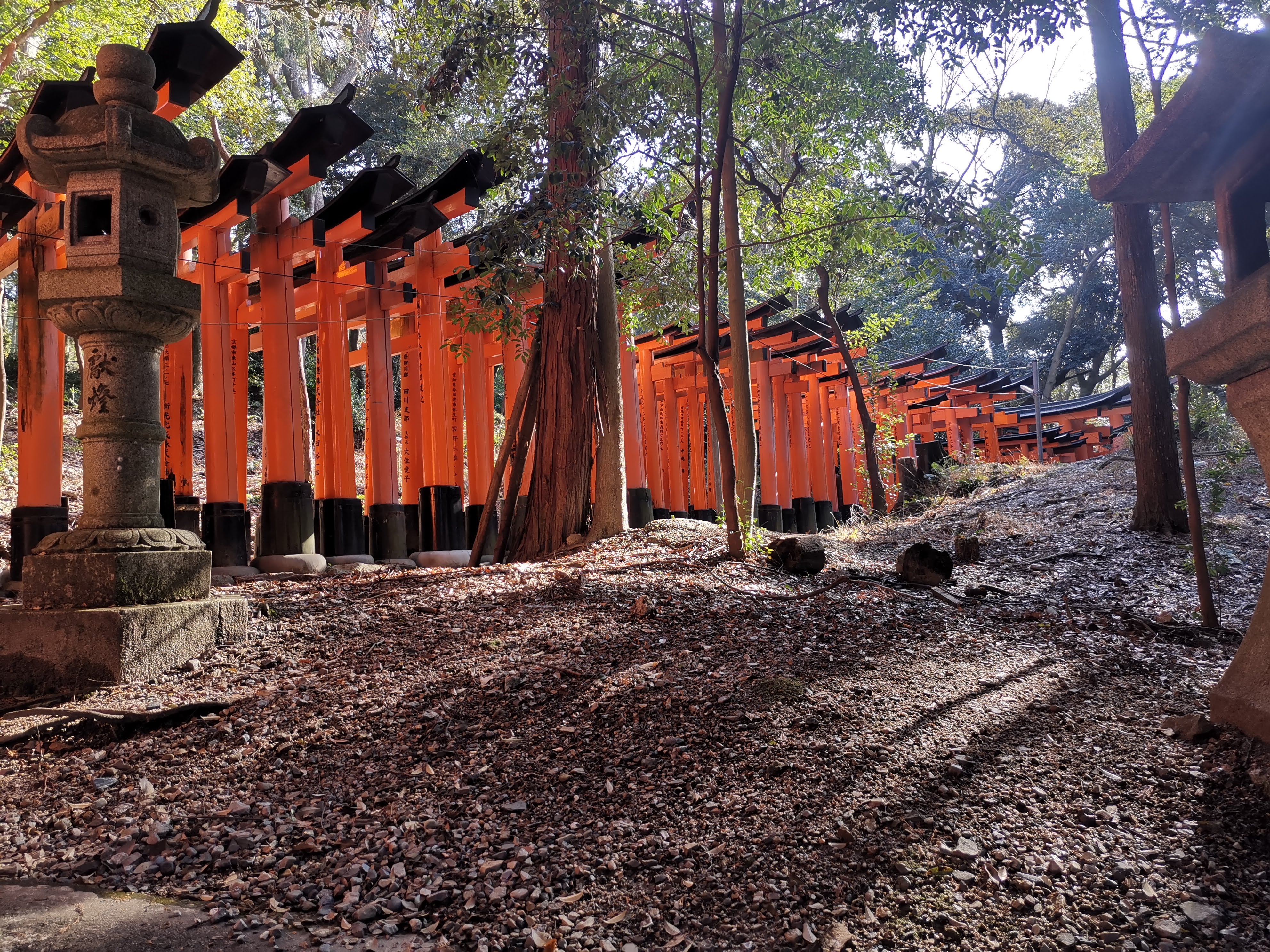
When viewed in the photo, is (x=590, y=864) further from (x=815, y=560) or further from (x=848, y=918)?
(x=815, y=560)

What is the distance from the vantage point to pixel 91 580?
15.6 ft

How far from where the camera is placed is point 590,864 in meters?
2.83

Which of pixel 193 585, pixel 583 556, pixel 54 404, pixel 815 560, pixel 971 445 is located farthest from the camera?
pixel 971 445

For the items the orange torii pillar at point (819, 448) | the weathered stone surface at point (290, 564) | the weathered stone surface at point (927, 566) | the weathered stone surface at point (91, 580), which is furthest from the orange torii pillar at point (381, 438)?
the orange torii pillar at point (819, 448)

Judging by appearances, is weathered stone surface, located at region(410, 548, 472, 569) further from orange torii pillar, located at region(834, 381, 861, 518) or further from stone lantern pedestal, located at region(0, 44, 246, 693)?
orange torii pillar, located at region(834, 381, 861, 518)

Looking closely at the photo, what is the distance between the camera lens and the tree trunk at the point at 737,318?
279 inches

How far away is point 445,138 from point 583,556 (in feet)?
59.3

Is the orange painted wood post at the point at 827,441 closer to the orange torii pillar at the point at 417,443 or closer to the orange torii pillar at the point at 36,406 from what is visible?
the orange torii pillar at the point at 417,443

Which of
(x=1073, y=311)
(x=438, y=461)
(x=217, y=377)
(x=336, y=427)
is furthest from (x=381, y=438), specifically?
(x=1073, y=311)

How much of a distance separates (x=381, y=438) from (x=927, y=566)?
672 cm

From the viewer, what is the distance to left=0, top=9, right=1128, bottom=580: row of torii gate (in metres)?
8.16

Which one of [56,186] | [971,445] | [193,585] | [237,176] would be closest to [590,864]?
[193,585]

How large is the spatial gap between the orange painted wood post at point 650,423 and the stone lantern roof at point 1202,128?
41.0ft

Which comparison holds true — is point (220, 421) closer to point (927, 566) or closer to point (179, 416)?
point (179, 416)
